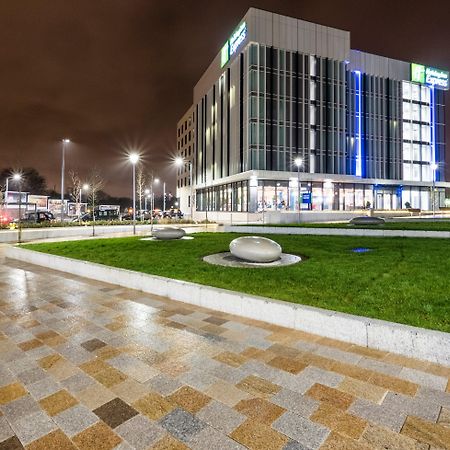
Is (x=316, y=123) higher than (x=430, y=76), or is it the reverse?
(x=430, y=76)

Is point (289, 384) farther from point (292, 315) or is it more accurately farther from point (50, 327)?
point (50, 327)

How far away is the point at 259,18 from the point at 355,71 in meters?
17.9

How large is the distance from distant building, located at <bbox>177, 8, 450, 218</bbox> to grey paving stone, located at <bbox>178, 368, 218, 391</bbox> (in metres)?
42.6

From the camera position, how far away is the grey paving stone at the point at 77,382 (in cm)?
382

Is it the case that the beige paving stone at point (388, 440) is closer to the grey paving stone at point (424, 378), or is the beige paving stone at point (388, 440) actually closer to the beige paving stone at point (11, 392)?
the grey paving stone at point (424, 378)

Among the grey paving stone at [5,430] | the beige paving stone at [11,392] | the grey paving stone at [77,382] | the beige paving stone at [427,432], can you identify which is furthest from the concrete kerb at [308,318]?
the grey paving stone at [5,430]

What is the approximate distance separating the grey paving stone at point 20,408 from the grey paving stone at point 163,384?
3.68 ft

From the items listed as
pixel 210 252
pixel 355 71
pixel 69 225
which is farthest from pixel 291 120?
pixel 210 252

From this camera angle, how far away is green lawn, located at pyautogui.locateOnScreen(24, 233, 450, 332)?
19.2 ft

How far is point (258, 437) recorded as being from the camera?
2971 millimetres

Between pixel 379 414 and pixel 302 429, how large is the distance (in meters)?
0.80

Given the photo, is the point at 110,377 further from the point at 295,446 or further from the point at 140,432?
the point at 295,446

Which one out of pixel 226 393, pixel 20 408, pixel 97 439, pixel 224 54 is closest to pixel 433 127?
pixel 224 54

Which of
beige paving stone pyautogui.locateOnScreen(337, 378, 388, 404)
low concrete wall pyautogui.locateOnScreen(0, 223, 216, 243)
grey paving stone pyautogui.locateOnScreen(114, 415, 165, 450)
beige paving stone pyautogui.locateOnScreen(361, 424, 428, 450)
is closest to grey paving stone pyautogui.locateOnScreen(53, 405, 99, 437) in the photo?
grey paving stone pyautogui.locateOnScreen(114, 415, 165, 450)
